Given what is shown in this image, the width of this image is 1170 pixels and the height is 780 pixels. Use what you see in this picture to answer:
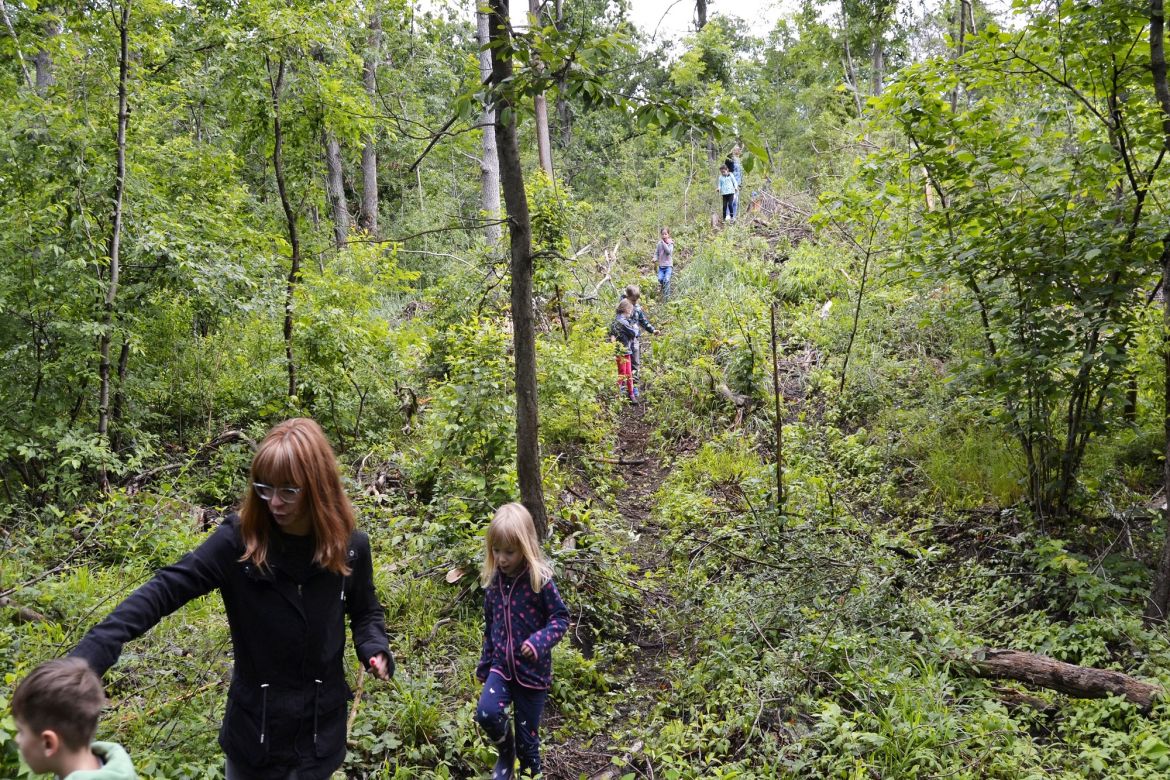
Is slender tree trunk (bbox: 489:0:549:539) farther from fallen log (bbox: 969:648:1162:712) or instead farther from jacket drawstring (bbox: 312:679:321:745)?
fallen log (bbox: 969:648:1162:712)

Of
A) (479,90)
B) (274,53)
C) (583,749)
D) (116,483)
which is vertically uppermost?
(274,53)

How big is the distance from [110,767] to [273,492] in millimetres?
872

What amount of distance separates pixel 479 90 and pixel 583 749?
3982mm

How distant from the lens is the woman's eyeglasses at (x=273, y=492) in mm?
2486

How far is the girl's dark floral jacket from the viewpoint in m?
3.89

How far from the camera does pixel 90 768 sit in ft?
6.48

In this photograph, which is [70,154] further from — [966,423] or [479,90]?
[966,423]

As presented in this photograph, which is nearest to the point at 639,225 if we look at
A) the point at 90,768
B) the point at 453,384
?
the point at 453,384

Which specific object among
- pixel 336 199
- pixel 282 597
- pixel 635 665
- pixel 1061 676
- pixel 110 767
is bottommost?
pixel 635 665

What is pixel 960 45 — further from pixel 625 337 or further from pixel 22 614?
pixel 22 614

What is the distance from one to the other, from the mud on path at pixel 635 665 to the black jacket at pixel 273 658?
2.03 m

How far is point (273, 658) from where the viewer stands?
8.29ft

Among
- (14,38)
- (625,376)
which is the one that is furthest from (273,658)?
(14,38)

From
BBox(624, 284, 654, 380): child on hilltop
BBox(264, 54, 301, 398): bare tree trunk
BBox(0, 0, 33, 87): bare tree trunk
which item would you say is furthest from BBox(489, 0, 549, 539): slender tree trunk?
BBox(0, 0, 33, 87): bare tree trunk
